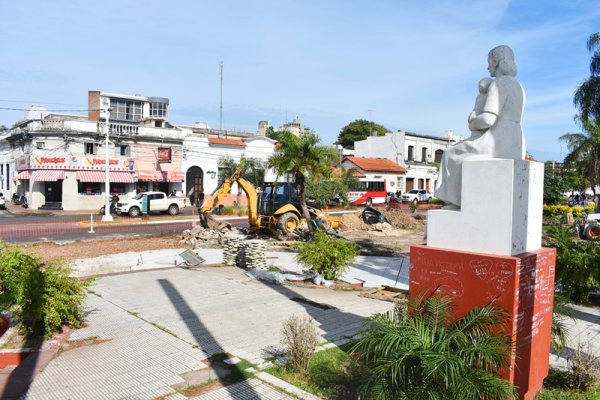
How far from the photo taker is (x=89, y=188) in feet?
114

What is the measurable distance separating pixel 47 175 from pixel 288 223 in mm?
22624

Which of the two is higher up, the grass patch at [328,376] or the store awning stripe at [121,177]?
the store awning stripe at [121,177]

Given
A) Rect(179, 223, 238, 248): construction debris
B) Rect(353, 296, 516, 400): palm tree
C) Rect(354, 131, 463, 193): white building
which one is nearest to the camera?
Rect(353, 296, 516, 400): palm tree

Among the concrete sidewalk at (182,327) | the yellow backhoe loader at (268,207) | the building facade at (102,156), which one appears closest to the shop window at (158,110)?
the building facade at (102,156)

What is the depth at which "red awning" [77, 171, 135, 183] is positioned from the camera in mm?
33812

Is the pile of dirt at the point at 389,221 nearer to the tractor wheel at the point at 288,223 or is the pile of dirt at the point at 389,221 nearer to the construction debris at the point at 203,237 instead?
the tractor wheel at the point at 288,223

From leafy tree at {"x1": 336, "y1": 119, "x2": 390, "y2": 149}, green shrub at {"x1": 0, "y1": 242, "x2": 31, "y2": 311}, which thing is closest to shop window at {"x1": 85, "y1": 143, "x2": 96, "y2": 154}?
green shrub at {"x1": 0, "y1": 242, "x2": 31, "y2": 311}

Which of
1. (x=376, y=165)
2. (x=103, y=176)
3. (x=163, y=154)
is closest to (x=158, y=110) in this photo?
(x=163, y=154)

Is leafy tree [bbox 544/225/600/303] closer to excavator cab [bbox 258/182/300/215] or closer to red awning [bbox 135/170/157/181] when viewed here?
excavator cab [bbox 258/182/300/215]

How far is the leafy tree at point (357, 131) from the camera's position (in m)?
69.5

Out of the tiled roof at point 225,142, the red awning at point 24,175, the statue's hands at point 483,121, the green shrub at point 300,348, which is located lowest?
the green shrub at point 300,348

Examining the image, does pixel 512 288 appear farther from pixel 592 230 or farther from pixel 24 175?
pixel 24 175

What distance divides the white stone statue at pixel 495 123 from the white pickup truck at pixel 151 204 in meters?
27.5

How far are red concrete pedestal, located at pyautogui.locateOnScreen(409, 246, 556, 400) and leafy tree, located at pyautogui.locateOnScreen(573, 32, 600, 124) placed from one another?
21.2 m
